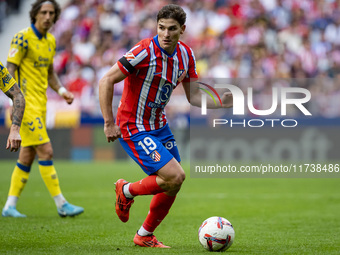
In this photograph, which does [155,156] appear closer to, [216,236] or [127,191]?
[127,191]

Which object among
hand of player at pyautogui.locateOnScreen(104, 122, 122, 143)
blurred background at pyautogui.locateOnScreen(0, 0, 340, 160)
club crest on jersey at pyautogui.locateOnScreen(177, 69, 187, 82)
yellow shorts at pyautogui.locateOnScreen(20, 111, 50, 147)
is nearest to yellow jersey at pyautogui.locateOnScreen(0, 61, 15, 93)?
hand of player at pyautogui.locateOnScreen(104, 122, 122, 143)

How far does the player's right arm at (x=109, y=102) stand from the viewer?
5.53m

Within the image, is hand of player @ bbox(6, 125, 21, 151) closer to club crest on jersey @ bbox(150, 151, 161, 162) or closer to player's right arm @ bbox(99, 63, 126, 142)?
player's right arm @ bbox(99, 63, 126, 142)

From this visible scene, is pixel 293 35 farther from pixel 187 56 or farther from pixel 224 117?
pixel 187 56

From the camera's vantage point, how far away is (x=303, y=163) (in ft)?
53.5

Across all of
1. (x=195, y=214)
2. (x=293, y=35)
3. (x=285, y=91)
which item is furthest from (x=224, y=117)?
(x=195, y=214)

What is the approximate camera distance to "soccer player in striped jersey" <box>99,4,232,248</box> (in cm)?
571

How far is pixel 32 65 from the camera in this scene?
320 inches

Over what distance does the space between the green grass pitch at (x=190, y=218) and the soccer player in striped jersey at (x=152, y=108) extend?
529mm

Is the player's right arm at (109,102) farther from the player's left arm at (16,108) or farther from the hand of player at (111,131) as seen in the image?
the player's left arm at (16,108)

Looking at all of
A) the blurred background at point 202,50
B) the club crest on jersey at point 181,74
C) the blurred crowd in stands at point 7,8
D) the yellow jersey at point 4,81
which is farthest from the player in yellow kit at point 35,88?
the blurred crowd in stands at point 7,8

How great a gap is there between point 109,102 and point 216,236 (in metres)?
1.56

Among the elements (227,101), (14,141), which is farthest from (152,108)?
(14,141)

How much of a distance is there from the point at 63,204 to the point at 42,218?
0.32m
